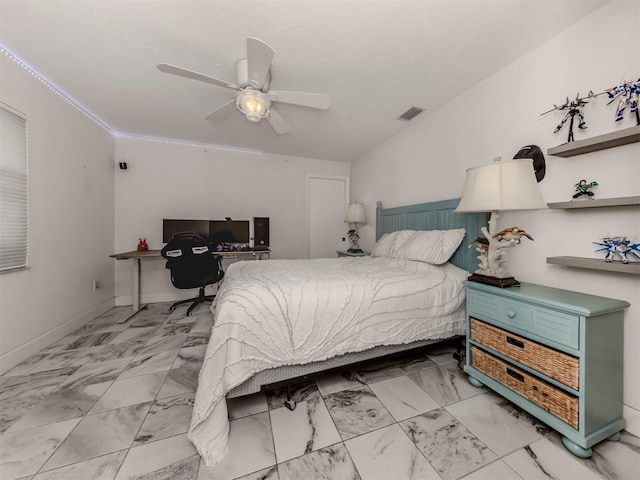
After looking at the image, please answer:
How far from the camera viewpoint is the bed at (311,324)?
119cm

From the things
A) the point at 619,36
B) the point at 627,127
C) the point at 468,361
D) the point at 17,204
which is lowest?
the point at 468,361

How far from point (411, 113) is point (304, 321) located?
101 inches

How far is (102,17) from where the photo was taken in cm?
149

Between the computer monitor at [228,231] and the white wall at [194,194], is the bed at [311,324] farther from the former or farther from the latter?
the white wall at [194,194]

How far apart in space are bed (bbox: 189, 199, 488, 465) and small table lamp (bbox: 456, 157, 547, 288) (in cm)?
36

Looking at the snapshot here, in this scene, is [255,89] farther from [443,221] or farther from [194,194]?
[194,194]

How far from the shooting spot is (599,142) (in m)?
1.31

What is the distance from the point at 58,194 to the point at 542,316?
4.02 metres

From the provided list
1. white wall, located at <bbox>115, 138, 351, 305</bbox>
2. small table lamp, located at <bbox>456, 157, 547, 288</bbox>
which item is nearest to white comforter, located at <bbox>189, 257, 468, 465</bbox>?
small table lamp, located at <bbox>456, 157, 547, 288</bbox>

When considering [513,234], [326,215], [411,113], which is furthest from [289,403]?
[326,215]

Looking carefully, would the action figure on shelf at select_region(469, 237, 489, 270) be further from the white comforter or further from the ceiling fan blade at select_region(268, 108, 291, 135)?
the ceiling fan blade at select_region(268, 108, 291, 135)

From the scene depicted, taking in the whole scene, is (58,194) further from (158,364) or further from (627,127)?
(627,127)

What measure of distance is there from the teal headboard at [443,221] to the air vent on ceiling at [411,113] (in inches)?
40.5

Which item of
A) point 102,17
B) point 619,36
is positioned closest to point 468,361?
point 619,36
